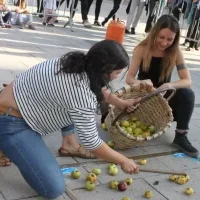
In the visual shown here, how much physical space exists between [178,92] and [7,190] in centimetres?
183

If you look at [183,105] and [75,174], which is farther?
[183,105]

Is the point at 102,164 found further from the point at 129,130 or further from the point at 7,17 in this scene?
the point at 7,17

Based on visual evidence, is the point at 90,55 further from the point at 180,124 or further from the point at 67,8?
the point at 67,8

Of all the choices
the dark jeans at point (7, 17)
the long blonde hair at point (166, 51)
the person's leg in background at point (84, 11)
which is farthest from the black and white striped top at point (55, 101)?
the person's leg in background at point (84, 11)

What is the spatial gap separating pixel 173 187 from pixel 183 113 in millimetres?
857

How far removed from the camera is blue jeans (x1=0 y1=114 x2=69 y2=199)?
258 centimetres

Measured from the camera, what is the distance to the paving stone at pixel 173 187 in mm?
3004

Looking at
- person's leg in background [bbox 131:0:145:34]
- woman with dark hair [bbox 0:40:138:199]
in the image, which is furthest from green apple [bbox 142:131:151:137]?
person's leg in background [bbox 131:0:145:34]

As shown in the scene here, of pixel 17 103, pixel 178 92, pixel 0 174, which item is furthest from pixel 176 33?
pixel 0 174

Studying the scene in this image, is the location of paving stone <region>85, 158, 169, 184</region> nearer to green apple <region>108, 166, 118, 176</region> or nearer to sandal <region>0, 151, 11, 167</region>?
green apple <region>108, 166, 118, 176</region>

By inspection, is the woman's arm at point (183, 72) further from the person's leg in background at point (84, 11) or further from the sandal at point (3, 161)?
the person's leg in background at point (84, 11)

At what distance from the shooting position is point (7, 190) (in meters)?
2.70

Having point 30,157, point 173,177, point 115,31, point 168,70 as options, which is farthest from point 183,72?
point 115,31

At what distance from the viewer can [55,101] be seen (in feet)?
→ 8.27
